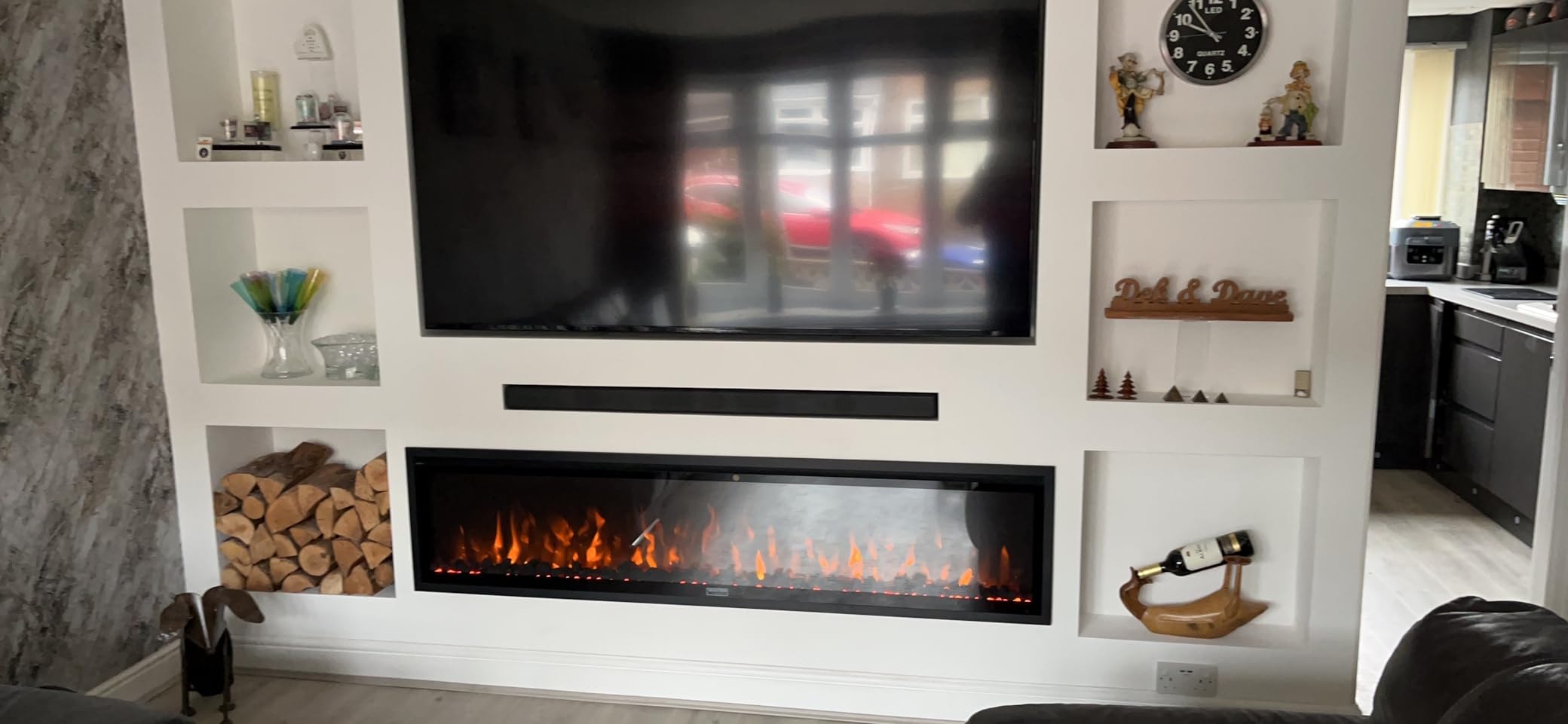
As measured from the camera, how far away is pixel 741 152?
2.68 m

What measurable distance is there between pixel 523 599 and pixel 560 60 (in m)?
1.45

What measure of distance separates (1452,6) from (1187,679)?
371 centimetres

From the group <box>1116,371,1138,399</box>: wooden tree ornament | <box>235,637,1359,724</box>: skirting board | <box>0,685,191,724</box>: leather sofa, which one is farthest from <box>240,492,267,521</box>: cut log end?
<box>1116,371,1138,399</box>: wooden tree ornament

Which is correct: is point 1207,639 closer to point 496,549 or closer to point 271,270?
point 496,549

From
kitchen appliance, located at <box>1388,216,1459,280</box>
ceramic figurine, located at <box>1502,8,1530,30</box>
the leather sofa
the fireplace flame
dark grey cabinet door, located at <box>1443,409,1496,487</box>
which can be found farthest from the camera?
kitchen appliance, located at <box>1388,216,1459,280</box>

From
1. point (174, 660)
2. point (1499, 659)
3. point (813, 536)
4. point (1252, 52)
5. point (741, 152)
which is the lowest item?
point (174, 660)

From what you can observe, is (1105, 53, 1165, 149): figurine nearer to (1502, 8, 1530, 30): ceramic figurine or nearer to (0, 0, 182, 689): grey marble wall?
(0, 0, 182, 689): grey marble wall

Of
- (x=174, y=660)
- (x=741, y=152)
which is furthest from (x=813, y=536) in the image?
(x=174, y=660)

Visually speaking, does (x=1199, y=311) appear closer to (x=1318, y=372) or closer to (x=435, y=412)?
(x=1318, y=372)

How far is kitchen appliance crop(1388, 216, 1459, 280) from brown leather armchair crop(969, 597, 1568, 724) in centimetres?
385

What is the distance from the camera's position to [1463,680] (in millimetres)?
1459

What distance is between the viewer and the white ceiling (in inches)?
184

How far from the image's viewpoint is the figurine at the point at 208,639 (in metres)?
2.85

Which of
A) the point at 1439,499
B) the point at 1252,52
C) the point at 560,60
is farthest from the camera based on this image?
the point at 1439,499
